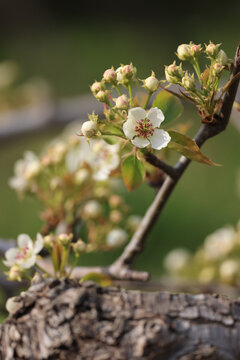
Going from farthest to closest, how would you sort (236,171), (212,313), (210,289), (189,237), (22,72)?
(22,72) < (236,171) < (189,237) < (210,289) < (212,313)

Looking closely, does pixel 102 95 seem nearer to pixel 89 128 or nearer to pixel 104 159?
pixel 89 128

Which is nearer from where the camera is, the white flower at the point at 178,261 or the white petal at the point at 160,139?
the white petal at the point at 160,139

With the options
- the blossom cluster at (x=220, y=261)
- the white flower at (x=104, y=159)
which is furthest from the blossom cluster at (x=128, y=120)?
the blossom cluster at (x=220, y=261)

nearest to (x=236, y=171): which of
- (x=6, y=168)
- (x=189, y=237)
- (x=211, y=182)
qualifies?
(x=211, y=182)

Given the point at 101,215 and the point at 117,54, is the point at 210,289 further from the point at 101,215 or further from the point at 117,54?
the point at 117,54

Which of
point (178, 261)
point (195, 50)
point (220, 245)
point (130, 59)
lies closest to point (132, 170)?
point (195, 50)

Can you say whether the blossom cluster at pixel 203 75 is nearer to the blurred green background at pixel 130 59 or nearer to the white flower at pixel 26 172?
the white flower at pixel 26 172
